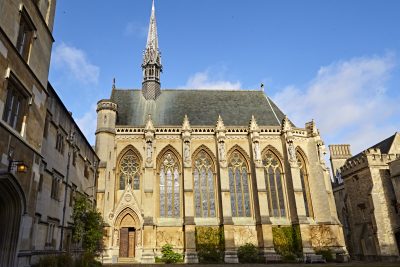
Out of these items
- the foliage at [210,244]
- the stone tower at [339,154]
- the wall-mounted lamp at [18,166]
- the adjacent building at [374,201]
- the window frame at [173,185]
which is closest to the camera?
the wall-mounted lamp at [18,166]

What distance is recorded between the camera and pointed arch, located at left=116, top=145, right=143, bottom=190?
28.9m

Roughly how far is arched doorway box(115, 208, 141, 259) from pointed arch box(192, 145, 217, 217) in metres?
5.66

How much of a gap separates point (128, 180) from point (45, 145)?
1392cm

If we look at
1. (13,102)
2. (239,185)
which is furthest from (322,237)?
(13,102)

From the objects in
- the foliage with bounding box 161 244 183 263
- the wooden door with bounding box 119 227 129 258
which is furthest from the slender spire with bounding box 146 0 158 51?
the foliage with bounding box 161 244 183 263

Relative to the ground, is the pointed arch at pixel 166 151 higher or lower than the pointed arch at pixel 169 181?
higher

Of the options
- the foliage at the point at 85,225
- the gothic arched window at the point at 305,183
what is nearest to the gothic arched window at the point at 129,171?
the foliage at the point at 85,225

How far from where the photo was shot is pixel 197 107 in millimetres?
35000

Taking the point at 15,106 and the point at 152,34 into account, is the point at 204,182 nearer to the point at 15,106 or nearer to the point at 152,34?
the point at 15,106

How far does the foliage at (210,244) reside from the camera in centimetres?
2589

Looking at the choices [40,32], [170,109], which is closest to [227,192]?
[170,109]

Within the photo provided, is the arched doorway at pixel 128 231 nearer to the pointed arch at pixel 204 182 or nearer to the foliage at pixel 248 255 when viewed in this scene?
the pointed arch at pixel 204 182

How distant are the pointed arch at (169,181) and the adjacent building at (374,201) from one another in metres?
20.3

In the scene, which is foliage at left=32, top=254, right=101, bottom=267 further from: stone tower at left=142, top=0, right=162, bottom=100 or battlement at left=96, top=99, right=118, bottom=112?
stone tower at left=142, top=0, right=162, bottom=100
